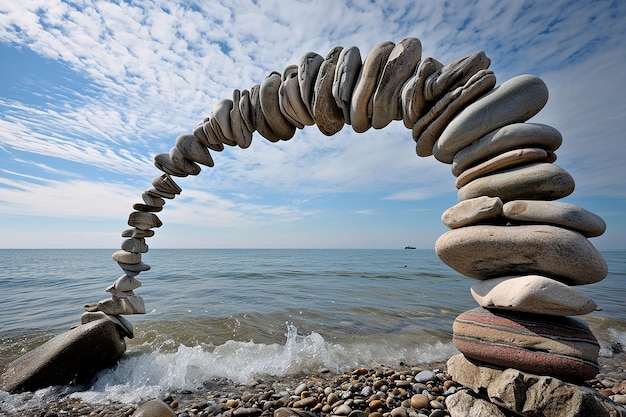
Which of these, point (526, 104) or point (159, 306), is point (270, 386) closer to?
point (526, 104)

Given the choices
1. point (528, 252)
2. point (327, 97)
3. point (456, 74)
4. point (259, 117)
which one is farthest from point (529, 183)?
point (259, 117)

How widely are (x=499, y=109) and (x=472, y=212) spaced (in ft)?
2.12

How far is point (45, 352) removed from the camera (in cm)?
341

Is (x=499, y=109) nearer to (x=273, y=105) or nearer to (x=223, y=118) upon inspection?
(x=273, y=105)

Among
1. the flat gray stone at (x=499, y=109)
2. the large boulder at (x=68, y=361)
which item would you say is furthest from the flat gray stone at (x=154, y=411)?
the flat gray stone at (x=499, y=109)

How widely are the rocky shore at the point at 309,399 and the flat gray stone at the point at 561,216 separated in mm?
1836

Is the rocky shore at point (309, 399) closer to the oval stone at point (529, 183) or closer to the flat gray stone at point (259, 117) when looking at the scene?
the oval stone at point (529, 183)

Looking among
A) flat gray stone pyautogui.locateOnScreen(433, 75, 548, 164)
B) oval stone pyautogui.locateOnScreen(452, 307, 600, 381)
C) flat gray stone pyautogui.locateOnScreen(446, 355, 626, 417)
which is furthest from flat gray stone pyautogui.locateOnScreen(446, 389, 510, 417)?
flat gray stone pyautogui.locateOnScreen(433, 75, 548, 164)

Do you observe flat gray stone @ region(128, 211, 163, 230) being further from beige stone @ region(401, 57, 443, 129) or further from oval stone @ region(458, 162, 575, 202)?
oval stone @ region(458, 162, 575, 202)

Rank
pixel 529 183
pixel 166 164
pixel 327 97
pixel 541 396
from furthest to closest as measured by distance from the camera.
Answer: pixel 166 164
pixel 327 97
pixel 529 183
pixel 541 396

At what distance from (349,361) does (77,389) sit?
319cm

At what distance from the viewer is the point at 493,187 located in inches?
69.1

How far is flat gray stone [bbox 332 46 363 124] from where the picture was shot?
7.77ft

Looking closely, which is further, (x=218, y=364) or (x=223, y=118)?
(x=218, y=364)
